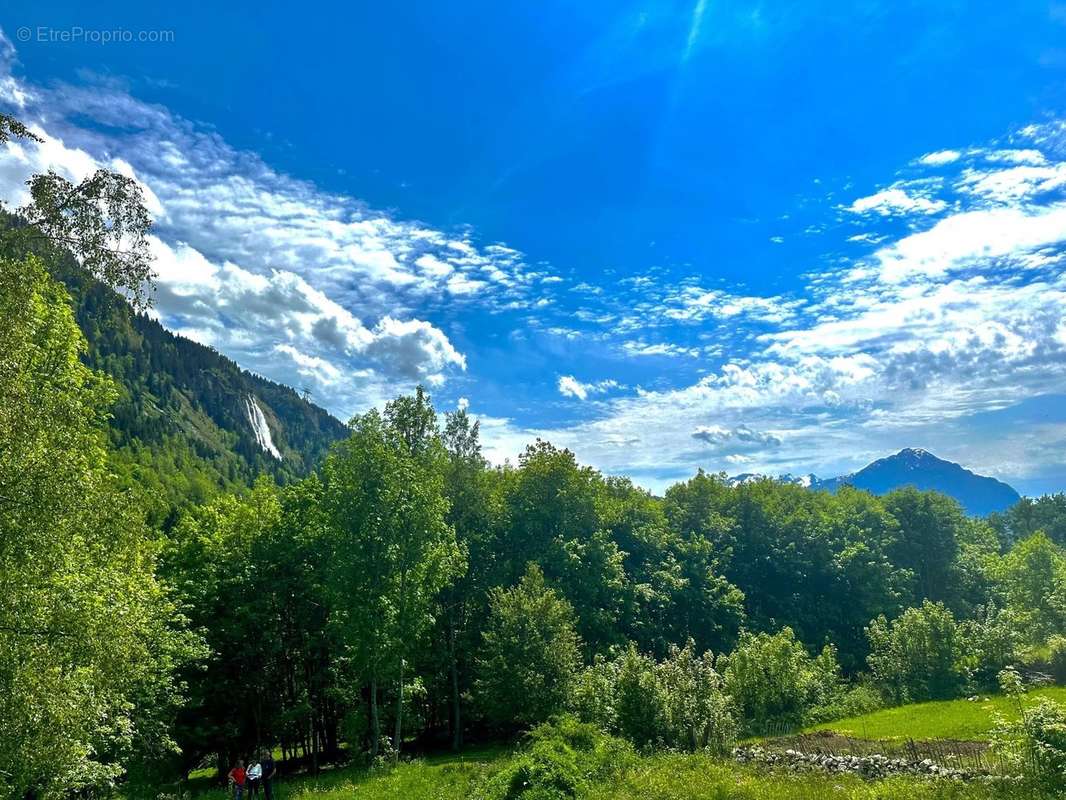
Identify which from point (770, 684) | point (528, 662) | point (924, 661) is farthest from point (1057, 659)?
point (528, 662)

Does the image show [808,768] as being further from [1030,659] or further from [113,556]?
[1030,659]

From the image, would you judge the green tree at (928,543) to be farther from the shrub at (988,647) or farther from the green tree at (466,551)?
the green tree at (466,551)

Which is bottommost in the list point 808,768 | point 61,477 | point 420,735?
point 420,735

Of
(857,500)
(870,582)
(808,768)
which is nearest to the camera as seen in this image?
(808,768)

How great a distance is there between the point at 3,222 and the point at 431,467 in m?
23.8

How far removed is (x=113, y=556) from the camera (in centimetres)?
1931

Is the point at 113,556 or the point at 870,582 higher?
the point at 113,556

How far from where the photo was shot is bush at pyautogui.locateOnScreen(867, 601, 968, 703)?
45.5 m

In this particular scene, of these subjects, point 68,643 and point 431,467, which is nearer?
point 68,643

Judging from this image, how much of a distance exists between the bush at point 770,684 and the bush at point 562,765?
46.3ft

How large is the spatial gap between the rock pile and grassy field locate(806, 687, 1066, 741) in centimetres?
785

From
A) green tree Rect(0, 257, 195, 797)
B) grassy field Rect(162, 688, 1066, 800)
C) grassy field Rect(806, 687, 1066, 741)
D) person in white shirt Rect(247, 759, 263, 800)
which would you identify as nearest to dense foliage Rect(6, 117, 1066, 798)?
green tree Rect(0, 257, 195, 797)

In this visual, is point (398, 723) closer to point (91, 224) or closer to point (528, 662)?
point (528, 662)

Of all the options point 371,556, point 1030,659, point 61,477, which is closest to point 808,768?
point 371,556
